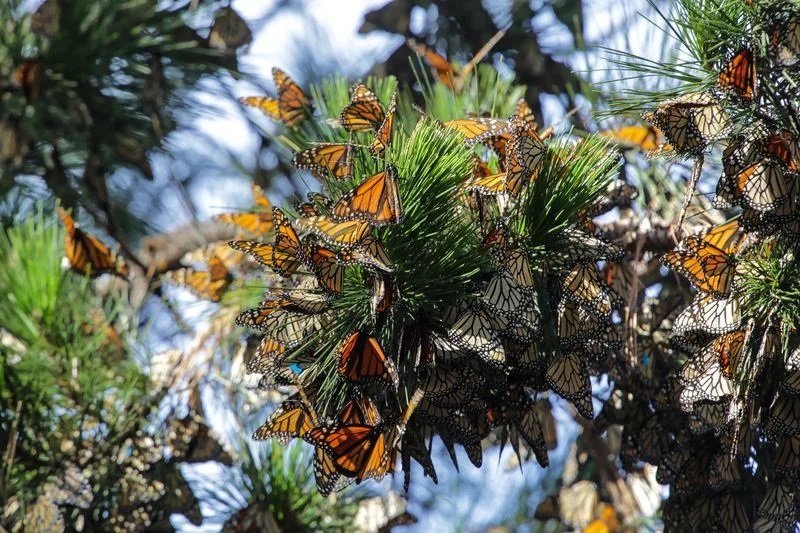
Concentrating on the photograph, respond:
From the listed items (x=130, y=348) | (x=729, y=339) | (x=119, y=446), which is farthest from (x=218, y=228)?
(x=729, y=339)

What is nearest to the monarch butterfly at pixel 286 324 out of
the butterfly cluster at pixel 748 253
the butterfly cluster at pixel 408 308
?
the butterfly cluster at pixel 408 308

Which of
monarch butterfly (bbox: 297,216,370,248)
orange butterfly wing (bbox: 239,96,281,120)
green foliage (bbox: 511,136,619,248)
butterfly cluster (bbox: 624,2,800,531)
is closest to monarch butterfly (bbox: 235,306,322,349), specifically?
monarch butterfly (bbox: 297,216,370,248)

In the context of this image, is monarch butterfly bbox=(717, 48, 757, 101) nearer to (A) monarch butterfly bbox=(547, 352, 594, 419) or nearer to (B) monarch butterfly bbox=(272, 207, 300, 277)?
(A) monarch butterfly bbox=(547, 352, 594, 419)

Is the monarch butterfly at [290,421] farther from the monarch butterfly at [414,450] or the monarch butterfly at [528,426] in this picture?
the monarch butterfly at [528,426]

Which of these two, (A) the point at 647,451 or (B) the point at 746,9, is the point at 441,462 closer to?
(A) the point at 647,451

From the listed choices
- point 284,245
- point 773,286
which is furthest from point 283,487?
point 773,286

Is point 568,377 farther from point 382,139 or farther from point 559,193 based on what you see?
point 382,139
